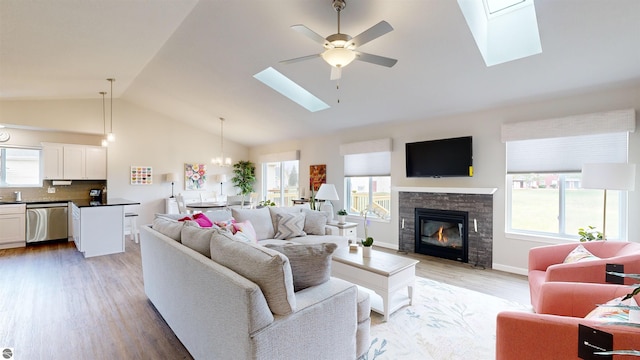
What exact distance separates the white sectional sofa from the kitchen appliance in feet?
19.1

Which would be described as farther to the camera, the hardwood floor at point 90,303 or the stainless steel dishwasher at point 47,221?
the stainless steel dishwasher at point 47,221

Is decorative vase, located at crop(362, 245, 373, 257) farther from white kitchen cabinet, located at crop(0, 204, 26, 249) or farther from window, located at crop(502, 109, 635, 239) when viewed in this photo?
white kitchen cabinet, located at crop(0, 204, 26, 249)

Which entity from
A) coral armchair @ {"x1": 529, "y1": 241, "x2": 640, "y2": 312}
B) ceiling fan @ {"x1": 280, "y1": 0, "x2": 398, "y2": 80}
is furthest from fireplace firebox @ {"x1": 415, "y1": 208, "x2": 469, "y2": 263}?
ceiling fan @ {"x1": 280, "y1": 0, "x2": 398, "y2": 80}

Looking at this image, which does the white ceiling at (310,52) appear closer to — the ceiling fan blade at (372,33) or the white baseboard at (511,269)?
the ceiling fan blade at (372,33)

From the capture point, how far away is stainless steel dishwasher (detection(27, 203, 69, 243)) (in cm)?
567

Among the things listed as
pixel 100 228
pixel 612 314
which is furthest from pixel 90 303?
pixel 612 314

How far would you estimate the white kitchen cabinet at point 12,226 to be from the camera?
534cm

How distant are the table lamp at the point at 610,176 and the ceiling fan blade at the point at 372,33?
2.50 meters

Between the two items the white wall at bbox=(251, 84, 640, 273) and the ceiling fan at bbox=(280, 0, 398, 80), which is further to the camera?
the white wall at bbox=(251, 84, 640, 273)

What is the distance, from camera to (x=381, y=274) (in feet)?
8.79

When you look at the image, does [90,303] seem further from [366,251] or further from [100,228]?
[366,251]

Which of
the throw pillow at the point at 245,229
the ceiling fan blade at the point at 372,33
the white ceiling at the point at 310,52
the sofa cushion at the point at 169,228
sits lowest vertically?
the throw pillow at the point at 245,229

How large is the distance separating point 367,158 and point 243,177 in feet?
14.6

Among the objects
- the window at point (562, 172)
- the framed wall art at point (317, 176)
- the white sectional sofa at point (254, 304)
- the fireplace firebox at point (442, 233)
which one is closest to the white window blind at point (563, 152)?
the window at point (562, 172)
